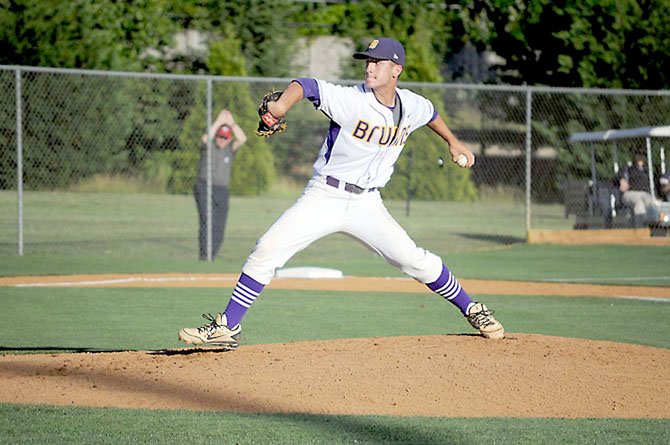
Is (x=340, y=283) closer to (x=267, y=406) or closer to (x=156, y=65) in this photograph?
(x=267, y=406)

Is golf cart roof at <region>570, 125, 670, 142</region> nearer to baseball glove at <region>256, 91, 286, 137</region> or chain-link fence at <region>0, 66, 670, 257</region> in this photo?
chain-link fence at <region>0, 66, 670, 257</region>

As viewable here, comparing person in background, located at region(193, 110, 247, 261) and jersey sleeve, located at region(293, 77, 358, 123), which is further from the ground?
jersey sleeve, located at region(293, 77, 358, 123)

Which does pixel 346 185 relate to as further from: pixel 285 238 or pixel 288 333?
pixel 288 333

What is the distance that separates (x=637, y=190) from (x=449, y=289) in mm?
13704

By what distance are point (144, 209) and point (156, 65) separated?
34.4 feet

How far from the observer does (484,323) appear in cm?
806

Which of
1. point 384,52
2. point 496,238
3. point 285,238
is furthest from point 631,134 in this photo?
point 285,238

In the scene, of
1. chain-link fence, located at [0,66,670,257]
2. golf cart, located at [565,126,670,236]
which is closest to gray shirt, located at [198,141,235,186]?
chain-link fence, located at [0,66,670,257]

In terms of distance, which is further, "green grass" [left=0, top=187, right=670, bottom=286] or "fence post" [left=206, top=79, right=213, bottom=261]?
"fence post" [left=206, top=79, right=213, bottom=261]

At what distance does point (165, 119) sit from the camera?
1097 inches

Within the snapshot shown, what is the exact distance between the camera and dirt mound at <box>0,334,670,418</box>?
6312 millimetres

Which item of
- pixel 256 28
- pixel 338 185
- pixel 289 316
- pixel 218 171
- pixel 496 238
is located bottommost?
pixel 496 238

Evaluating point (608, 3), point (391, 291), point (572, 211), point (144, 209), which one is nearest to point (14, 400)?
point (391, 291)

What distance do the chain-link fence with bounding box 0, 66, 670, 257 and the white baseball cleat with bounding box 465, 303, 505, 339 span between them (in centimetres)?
1028
